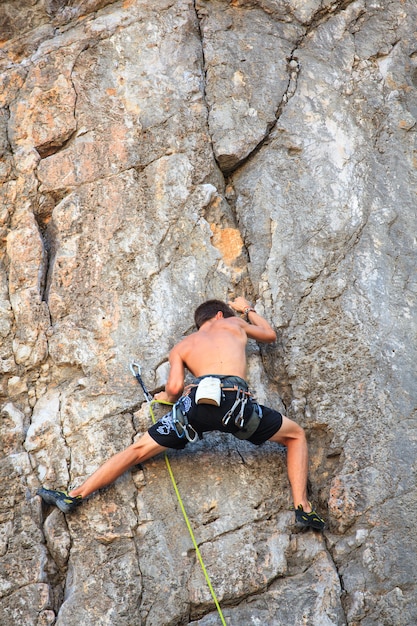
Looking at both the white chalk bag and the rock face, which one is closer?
the white chalk bag

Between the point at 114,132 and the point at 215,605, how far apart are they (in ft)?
14.4

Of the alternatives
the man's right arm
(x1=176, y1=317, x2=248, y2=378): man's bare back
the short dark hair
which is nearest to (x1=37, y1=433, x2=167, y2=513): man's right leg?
the man's right arm

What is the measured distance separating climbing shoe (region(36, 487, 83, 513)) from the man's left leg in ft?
5.20

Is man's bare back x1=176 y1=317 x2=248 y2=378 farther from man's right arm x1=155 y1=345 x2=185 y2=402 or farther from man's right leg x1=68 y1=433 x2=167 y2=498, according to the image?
man's right leg x1=68 y1=433 x2=167 y2=498

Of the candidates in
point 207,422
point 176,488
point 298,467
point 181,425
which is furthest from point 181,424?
point 298,467

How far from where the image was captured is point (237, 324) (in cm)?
722

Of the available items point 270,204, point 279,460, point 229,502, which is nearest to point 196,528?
point 229,502

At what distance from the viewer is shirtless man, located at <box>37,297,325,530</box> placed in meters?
6.65

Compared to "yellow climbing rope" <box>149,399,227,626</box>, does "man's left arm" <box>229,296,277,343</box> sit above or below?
above

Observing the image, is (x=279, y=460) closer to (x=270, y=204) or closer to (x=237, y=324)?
(x=237, y=324)

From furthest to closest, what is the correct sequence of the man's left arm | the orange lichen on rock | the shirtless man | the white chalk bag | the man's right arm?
1. the orange lichen on rock
2. the man's left arm
3. the man's right arm
4. the shirtless man
5. the white chalk bag

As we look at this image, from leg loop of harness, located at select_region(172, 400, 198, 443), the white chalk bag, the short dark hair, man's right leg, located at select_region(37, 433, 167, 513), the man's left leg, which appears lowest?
the man's left leg

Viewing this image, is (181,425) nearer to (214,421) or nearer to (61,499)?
(214,421)

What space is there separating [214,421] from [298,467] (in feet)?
2.56
